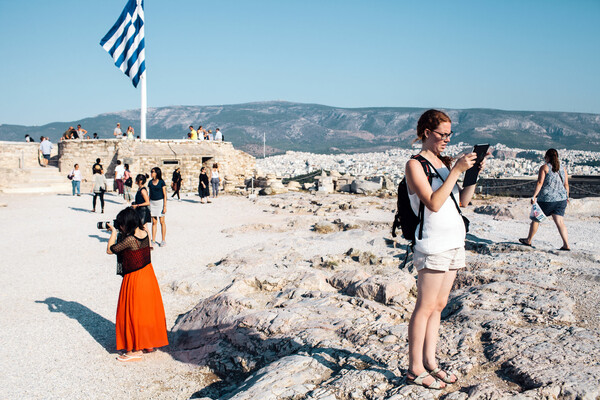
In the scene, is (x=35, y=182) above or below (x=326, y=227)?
above

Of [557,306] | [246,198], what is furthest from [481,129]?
[557,306]

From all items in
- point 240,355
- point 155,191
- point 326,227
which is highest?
point 155,191

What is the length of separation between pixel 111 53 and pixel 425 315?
20.5 metres

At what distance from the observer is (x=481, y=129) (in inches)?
7106

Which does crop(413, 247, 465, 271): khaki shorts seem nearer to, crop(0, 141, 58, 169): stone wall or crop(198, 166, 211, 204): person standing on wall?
crop(198, 166, 211, 204): person standing on wall

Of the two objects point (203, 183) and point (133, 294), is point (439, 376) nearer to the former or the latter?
point (133, 294)

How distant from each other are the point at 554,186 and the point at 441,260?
228 inches

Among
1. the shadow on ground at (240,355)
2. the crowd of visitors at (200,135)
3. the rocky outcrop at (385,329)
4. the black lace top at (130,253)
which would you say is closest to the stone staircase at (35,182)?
the crowd of visitors at (200,135)

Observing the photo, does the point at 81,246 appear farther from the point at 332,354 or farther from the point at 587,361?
the point at 587,361

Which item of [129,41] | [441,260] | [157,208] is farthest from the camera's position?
[129,41]

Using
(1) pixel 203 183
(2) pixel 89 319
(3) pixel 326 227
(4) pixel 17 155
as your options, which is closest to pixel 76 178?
(1) pixel 203 183

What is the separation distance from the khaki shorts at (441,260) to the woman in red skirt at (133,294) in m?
3.22

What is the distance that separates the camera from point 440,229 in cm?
291

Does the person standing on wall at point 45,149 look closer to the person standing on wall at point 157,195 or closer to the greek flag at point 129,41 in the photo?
the greek flag at point 129,41
